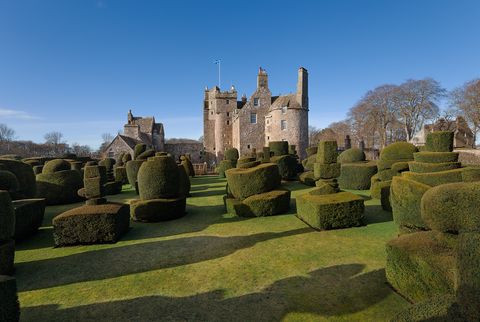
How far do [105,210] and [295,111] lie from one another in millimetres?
31824

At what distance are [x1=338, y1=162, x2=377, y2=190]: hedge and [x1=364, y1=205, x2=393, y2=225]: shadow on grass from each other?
5909 mm

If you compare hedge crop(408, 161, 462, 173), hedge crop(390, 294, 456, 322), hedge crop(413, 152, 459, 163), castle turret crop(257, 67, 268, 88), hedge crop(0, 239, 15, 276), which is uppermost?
castle turret crop(257, 67, 268, 88)

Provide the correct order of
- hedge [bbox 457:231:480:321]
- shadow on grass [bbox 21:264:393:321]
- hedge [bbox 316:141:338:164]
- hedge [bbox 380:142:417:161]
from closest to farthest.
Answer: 1. hedge [bbox 457:231:480:321]
2. shadow on grass [bbox 21:264:393:321]
3. hedge [bbox 316:141:338:164]
4. hedge [bbox 380:142:417:161]

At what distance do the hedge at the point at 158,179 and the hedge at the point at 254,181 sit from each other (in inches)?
117

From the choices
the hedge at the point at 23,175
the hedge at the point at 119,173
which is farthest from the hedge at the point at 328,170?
the hedge at the point at 119,173

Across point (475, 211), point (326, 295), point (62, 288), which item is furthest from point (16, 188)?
point (475, 211)

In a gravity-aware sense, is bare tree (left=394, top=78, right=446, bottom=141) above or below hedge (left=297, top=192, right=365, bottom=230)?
above

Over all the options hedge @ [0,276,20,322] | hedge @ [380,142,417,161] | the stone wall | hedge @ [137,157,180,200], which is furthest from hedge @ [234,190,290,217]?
the stone wall

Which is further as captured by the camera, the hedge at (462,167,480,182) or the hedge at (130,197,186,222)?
the hedge at (130,197,186,222)

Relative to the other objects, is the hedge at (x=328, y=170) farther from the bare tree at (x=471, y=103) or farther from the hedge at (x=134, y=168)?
the bare tree at (x=471, y=103)

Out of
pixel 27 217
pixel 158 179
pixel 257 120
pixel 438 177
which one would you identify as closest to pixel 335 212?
pixel 438 177

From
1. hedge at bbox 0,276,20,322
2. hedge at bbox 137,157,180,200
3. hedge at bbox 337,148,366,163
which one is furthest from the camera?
hedge at bbox 337,148,366,163

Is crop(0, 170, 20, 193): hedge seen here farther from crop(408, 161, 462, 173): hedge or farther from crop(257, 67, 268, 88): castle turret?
crop(257, 67, 268, 88): castle turret

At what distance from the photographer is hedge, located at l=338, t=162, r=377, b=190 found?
1795cm
